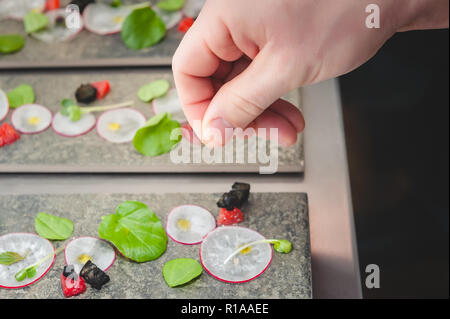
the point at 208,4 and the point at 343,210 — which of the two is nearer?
the point at 208,4

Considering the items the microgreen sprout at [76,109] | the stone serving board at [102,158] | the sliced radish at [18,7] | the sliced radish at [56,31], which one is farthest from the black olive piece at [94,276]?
the sliced radish at [18,7]

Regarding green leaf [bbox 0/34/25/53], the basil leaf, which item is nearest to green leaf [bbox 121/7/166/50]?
green leaf [bbox 0/34/25/53]

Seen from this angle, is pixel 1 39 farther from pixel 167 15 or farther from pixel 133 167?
pixel 133 167

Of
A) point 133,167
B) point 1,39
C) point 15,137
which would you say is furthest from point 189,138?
point 1,39

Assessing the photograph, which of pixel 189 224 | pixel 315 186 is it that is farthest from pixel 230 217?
pixel 315 186

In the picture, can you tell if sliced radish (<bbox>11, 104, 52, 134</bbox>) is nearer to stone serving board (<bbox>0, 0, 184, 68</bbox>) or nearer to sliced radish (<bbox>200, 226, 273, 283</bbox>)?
stone serving board (<bbox>0, 0, 184, 68</bbox>)

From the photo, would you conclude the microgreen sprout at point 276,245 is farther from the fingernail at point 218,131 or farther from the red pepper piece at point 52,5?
the red pepper piece at point 52,5
